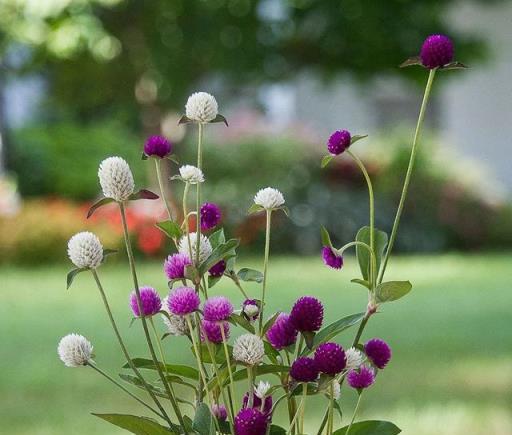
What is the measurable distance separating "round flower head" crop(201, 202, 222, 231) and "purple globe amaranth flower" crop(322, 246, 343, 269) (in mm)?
129

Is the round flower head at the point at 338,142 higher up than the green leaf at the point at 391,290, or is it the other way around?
the round flower head at the point at 338,142

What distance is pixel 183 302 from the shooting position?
1.20 metres

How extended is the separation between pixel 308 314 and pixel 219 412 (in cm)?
17

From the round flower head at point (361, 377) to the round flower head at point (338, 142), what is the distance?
0.83 feet

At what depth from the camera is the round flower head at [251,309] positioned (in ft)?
4.28

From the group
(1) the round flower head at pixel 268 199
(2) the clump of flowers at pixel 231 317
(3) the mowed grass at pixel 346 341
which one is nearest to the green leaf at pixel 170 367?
(2) the clump of flowers at pixel 231 317

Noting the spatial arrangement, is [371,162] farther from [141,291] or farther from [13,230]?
[141,291]

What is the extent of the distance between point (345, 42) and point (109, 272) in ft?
9.58

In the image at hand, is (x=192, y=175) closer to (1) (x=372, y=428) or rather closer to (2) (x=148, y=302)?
(2) (x=148, y=302)

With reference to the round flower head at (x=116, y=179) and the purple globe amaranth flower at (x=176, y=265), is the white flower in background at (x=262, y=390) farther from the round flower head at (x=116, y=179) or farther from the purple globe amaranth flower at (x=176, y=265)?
the round flower head at (x=116, y=179)

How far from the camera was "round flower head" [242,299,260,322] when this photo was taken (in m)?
1.31

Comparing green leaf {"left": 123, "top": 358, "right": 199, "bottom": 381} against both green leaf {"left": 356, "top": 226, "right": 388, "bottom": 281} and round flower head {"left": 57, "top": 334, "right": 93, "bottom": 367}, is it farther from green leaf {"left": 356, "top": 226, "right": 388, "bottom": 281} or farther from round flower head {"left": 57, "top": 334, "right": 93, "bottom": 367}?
green leaf {"left": 356, "top": 226, "right": 388, "bottom": 281}

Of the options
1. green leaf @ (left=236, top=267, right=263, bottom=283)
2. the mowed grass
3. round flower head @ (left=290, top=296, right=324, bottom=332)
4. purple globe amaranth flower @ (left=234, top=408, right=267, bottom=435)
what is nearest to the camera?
purple globe amaranth flower @ (left=234, top=408, right=267, bottom=435)

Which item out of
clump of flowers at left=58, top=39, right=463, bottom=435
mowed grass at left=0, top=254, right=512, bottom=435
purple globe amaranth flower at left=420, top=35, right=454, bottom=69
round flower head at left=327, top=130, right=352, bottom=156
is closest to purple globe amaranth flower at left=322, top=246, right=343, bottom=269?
clump of flowers at left=58, top=39, right=463, bottom=435
